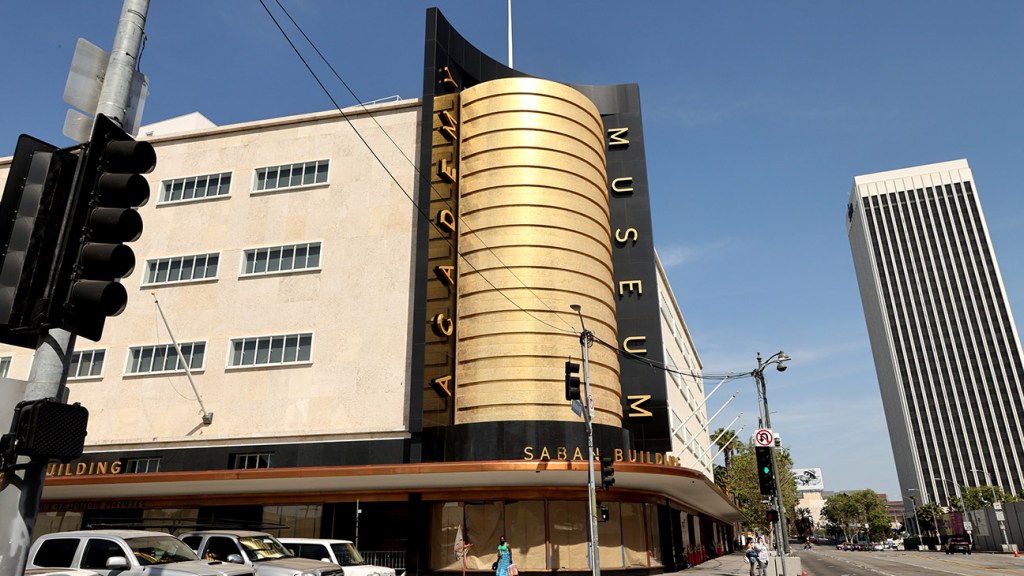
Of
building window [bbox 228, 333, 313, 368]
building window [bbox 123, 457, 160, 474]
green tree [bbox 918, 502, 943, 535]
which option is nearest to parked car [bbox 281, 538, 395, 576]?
building window [bbox 228, 333, 313, 368]

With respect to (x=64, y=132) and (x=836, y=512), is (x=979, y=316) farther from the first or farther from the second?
(x=64, y=132)

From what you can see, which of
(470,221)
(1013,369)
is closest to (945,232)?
(1013,369)

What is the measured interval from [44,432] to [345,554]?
16537 millimetres

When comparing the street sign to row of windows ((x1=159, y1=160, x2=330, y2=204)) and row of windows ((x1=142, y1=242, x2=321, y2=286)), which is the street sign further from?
row of windows ((x1=159, y1=160, x2=330, y2=204))

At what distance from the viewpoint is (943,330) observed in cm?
16300

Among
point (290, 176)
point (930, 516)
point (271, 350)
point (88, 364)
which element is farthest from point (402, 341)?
point (930, 516)

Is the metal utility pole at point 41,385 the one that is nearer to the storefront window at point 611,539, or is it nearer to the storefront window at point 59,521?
the storefront window at point 611,539

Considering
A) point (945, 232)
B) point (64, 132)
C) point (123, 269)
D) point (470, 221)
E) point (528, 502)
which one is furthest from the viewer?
point (945, 232)

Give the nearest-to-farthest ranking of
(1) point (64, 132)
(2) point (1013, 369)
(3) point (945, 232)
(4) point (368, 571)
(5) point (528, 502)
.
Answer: (1) point (64, 132)
(4) point (368, 571)
(5) point (528, 502)
(2) point (1013, 369)
(3) point (945, 232)

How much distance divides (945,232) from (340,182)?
175438 millimetres

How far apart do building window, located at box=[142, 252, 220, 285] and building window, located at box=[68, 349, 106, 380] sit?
4514 mm

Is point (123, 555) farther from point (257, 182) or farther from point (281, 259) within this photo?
point (257, 182)

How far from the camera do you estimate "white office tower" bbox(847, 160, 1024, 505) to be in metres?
156

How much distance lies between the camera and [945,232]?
166375mm
